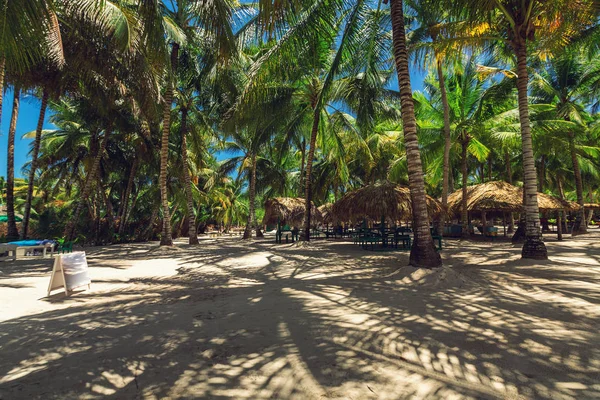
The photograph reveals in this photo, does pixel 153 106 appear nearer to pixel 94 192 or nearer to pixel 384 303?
pixel 384 303

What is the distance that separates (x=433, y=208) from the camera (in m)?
10.5

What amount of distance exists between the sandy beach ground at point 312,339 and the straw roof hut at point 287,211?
9994mm

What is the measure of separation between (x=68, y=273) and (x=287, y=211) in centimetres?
1143

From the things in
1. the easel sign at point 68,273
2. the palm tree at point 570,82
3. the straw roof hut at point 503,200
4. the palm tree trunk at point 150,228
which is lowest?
the easel sign at point 68,273

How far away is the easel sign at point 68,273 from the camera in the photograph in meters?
5.00

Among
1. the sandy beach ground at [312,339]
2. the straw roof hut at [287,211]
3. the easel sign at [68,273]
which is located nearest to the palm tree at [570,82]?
the straw roof hut at [287,211]

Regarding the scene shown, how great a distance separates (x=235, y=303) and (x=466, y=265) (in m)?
6.12

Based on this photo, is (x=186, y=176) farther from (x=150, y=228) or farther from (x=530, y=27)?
(x=530, y=27)

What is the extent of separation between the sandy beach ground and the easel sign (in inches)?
9.7

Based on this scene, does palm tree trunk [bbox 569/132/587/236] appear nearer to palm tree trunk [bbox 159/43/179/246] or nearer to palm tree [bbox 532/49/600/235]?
palm tree [bbox 532/49/600/235]

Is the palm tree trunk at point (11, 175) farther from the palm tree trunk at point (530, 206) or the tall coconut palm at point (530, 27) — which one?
the palm tree trunk at point (530, 206)

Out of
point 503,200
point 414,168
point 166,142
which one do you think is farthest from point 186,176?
point 503,200

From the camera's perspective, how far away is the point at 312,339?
10.2ft

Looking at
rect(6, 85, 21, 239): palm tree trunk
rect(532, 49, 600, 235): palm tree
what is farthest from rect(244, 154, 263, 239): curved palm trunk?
rect(532, 49, 600, 235): palm tree
